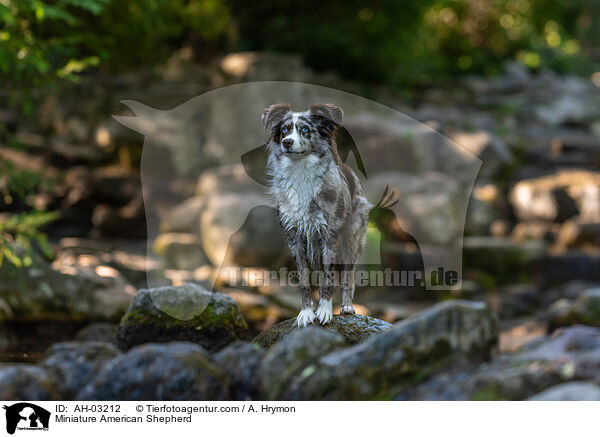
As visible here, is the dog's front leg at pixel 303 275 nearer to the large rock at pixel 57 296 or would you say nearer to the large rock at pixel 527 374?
the large rock at pixel 527 374

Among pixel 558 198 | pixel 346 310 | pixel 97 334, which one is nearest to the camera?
pixel 346 310

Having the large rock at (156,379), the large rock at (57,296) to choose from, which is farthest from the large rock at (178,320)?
the large rock at (57,296)

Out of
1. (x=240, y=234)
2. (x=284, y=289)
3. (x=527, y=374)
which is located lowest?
(x=527, y=374)

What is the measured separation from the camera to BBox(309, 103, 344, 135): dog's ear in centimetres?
355

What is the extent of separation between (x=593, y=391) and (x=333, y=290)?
1593 millimetres

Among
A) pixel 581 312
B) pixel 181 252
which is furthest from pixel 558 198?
pixel 181 252

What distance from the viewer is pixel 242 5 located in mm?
18000

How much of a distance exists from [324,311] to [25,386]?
1.80 m

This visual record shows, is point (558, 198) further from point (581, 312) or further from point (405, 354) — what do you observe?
point (405, 354)

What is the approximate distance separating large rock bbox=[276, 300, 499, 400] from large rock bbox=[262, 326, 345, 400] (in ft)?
0.32

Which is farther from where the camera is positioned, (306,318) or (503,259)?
(503,259)

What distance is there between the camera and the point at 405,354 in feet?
10.3

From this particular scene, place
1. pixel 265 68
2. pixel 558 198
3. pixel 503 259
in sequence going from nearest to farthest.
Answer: pixel 503 259 → pixel 265 68 → pixel 558 198

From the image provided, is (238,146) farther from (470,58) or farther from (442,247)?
(470,58)
